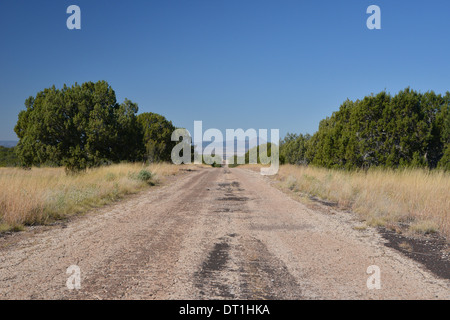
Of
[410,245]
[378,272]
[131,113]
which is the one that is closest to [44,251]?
[378,272]

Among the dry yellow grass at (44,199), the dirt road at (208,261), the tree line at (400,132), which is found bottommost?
the dirt road at (208,261)

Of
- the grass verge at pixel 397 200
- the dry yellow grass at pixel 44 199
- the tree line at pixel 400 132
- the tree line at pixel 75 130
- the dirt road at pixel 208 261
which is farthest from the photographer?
the tree line at pixel 75 130

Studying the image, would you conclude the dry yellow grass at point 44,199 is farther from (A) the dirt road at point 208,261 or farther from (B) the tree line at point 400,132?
(B) the tree line at point 400,132

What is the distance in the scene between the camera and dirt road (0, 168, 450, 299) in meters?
3.67

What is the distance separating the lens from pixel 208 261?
480 cm

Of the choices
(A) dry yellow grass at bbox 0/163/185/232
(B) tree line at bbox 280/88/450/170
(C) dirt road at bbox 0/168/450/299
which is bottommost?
(C) dirt road at bbox 0/168/450/299

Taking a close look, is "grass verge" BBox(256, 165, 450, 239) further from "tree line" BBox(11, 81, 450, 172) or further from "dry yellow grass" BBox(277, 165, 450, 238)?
"tree line" BBox(11, 81, 450, 172)

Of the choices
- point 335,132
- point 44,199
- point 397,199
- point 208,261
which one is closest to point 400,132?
point 335,132

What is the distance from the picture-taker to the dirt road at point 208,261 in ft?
12.0

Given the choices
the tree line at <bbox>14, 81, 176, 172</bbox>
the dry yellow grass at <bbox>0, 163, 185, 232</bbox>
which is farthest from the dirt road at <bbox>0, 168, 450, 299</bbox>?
the tree line at <bbox>14, 81, 176, 172</bbox>

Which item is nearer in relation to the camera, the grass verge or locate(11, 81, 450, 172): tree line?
the grass verge

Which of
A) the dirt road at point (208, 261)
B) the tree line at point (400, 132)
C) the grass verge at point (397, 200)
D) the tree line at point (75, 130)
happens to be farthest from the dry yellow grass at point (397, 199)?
the tree line at point (75, 130)
